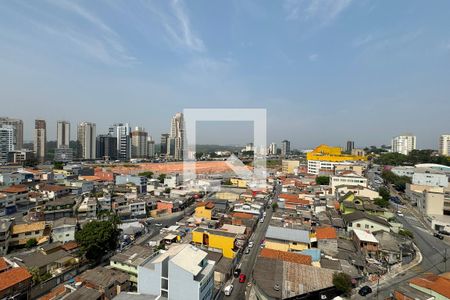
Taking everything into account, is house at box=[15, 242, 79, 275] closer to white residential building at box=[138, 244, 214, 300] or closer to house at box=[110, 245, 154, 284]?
house at box=[110, 245, 154, 284]

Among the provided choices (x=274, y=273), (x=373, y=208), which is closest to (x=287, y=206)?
(x=373, y=208)

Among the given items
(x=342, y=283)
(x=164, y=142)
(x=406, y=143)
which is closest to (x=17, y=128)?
(x=164, y=142)

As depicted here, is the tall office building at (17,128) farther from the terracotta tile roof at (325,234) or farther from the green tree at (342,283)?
the green tree at (342,283)

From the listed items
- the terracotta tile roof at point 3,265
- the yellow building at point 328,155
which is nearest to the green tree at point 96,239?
the terracotta tile roof at point 3,265

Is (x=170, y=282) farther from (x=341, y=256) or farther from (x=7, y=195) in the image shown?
(x=7, y=195)

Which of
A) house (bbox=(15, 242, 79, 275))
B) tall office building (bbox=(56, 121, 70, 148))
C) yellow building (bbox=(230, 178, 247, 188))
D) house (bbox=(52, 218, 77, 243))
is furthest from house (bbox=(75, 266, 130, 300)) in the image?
tall office building (bbox=(56, 121, 70, 148))

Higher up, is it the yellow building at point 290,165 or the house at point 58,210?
the yellow building at point 290,165

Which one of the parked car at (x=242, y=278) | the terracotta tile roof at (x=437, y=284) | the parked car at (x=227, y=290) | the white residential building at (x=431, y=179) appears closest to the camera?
the terracotta tile roof at (x=437, y=284)

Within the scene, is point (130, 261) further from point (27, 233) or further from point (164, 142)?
point (164, 142)
